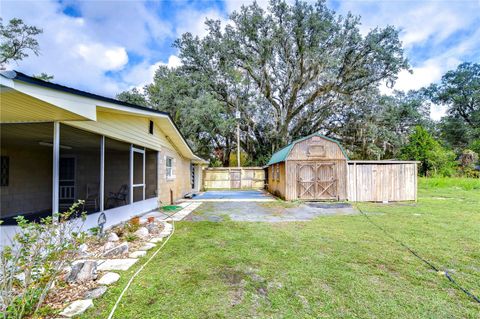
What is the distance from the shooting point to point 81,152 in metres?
7.46

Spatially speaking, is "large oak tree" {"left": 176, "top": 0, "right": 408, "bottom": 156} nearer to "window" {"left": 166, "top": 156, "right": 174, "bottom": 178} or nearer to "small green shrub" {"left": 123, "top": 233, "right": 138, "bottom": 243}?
"window" {"left": 166, "top": 156, "right": 174, "bottom": 178}

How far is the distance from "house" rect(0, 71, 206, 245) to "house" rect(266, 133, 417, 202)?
4.96 meters

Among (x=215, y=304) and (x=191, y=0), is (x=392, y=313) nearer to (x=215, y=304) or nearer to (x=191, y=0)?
(x=215, y=304)

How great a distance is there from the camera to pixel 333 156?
1047 centimetres

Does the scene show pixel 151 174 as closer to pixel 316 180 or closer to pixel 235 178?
pixel 316 180

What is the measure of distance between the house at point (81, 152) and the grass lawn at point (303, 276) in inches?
93.1

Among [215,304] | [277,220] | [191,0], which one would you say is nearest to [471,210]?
[277,220]

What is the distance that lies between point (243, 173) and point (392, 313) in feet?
53.8

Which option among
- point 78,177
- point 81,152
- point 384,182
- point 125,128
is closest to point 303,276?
point 125,128

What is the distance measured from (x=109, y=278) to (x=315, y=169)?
9.14 m

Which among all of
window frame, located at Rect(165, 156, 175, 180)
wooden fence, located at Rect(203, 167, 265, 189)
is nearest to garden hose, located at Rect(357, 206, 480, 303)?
window frame, located at Rect(165, 156, 175, 180)

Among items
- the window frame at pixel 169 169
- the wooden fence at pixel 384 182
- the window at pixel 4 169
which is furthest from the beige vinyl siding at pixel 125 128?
the wooden fence at pixel 384 182

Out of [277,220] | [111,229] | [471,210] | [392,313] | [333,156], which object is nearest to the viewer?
[392,313]

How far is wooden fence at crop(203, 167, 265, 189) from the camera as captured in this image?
18.5m
